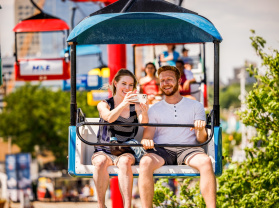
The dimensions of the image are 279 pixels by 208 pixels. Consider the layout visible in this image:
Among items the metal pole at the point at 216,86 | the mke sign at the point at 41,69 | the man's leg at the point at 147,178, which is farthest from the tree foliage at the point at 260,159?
the mke sign at the point at 41,69

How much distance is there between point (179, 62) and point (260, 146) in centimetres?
308

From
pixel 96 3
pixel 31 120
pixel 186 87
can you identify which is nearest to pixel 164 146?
pixel 186 87

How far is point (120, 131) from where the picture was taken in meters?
6.49

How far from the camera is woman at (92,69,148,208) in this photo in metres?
6.00

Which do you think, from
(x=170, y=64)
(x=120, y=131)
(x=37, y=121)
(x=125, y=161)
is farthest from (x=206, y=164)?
(x=37, y=121)

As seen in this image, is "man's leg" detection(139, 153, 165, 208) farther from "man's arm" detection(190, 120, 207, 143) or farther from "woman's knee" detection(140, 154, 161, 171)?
"man's arm" detection(190, 120, 207, 143)

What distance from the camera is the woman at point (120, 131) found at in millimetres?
6004

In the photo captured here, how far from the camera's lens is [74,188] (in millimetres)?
36438

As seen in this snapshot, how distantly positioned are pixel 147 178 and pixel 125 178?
249mm

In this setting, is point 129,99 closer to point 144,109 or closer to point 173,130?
point 144,109

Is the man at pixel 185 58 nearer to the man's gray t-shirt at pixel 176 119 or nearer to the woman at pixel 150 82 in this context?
the woman at pixel 150 82

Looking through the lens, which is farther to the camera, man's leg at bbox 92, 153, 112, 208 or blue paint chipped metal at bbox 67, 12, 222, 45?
blue paint chipped metal at bbox 67, 12, 222, 45

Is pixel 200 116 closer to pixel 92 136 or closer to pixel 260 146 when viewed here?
pixel 92 136

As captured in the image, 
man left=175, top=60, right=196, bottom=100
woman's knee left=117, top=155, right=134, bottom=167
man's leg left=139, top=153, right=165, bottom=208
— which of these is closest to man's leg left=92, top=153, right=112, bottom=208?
woman's knee left=117, top=155, right=134, bottom=167
